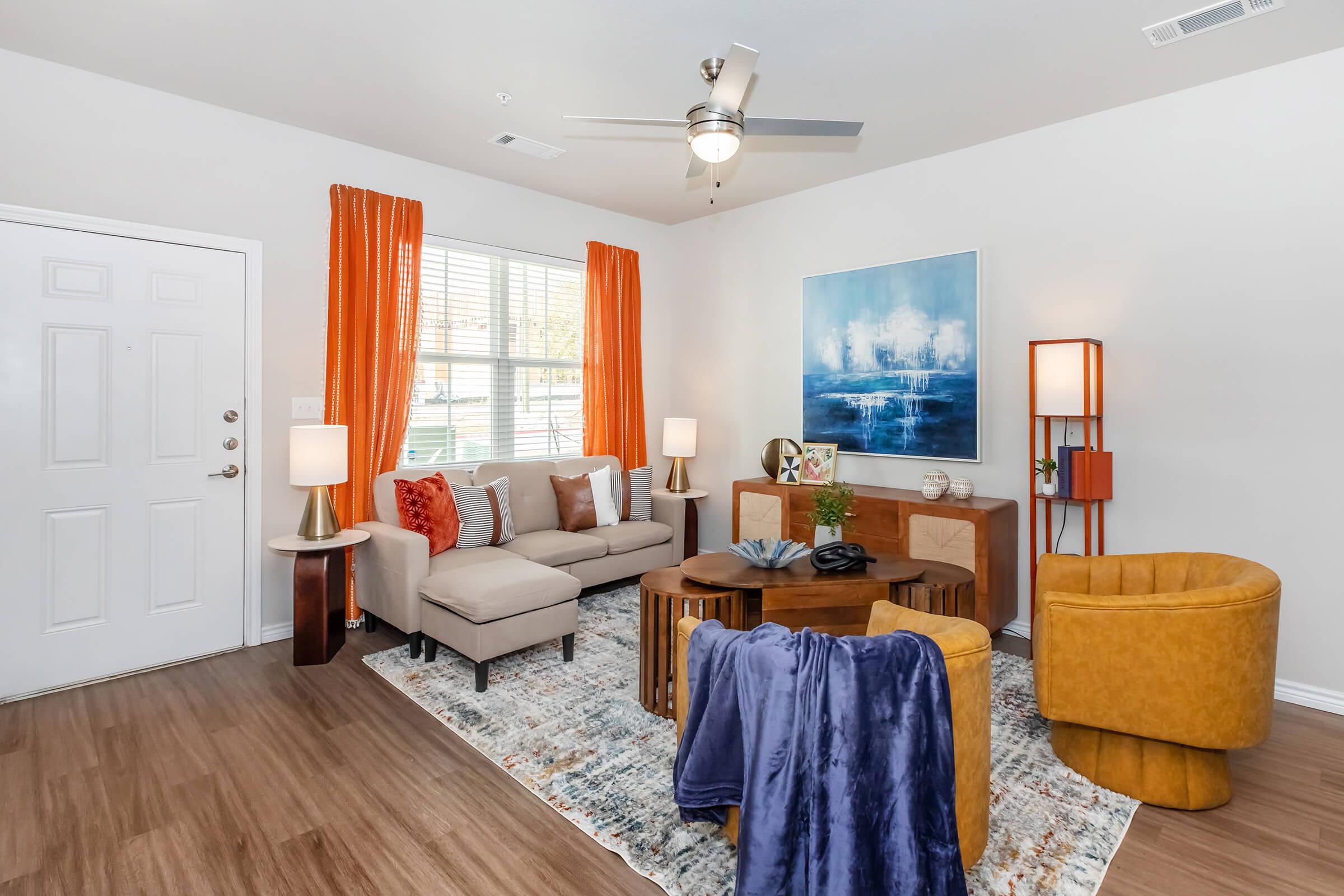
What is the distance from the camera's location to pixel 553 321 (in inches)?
203

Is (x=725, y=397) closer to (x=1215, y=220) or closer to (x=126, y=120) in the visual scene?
(x=1215, y=220)

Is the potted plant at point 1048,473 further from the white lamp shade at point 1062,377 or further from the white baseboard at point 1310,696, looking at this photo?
the white baseboard at point 1310,696

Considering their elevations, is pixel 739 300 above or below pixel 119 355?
→ above

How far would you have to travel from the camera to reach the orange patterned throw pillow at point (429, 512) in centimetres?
378

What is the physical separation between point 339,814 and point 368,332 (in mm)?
2739

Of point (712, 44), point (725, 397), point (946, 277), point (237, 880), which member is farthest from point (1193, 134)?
point (237, 880)

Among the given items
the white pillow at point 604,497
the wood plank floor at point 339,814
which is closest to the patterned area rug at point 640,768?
the wood plank floor at point 339,814

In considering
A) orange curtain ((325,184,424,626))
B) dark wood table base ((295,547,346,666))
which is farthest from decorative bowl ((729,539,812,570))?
orange curtain ((325,184,424,626))

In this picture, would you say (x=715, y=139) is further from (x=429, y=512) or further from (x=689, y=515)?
(x=689, y=515)

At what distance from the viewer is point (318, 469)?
3408 mm

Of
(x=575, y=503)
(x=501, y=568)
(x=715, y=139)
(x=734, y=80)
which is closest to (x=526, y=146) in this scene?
(x=715, y=139)

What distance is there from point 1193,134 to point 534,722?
4.10m

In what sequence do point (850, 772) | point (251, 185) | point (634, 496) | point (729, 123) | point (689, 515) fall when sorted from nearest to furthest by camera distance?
point (850, 772) → point (729, 123) → point (251, 185) → point (634, 496) → point (689, 515)

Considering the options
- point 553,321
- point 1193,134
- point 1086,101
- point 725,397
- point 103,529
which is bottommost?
point 103,529
